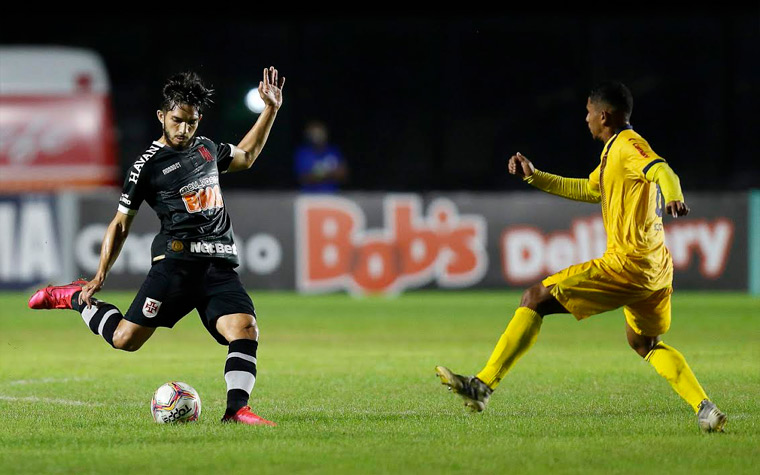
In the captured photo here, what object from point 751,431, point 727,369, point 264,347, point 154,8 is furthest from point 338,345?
point 154,8

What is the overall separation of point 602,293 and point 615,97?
45.2 inches

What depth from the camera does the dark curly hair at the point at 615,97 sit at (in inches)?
314

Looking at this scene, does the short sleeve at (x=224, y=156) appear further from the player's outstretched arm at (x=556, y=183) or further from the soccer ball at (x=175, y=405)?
the player's outstretched arm at (x=556, y=183)

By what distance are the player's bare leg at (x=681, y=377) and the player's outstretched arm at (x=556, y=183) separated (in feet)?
2.91

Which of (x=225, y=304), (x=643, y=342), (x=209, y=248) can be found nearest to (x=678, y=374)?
(x=643, y=342)

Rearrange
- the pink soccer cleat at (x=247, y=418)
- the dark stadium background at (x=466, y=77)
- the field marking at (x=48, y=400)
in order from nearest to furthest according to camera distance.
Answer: the pink soccer cleat at (x=247, y=418), the field marking at (x=48, y=400), the dark stadium background at (x=466, y=77)

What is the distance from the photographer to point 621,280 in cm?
770

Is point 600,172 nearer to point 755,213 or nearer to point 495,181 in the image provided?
point 755,213

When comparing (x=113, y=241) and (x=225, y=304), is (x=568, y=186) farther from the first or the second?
(x=113, y=241)

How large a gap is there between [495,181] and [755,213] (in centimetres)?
832

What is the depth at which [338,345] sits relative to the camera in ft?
43.5

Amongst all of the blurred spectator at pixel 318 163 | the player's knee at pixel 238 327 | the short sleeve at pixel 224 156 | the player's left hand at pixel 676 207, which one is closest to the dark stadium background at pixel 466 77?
the blurred spectator at pixel 318 163

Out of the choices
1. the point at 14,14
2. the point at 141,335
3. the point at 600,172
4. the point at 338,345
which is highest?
the point at 14,14

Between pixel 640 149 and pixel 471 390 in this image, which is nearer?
pixel 640 149
